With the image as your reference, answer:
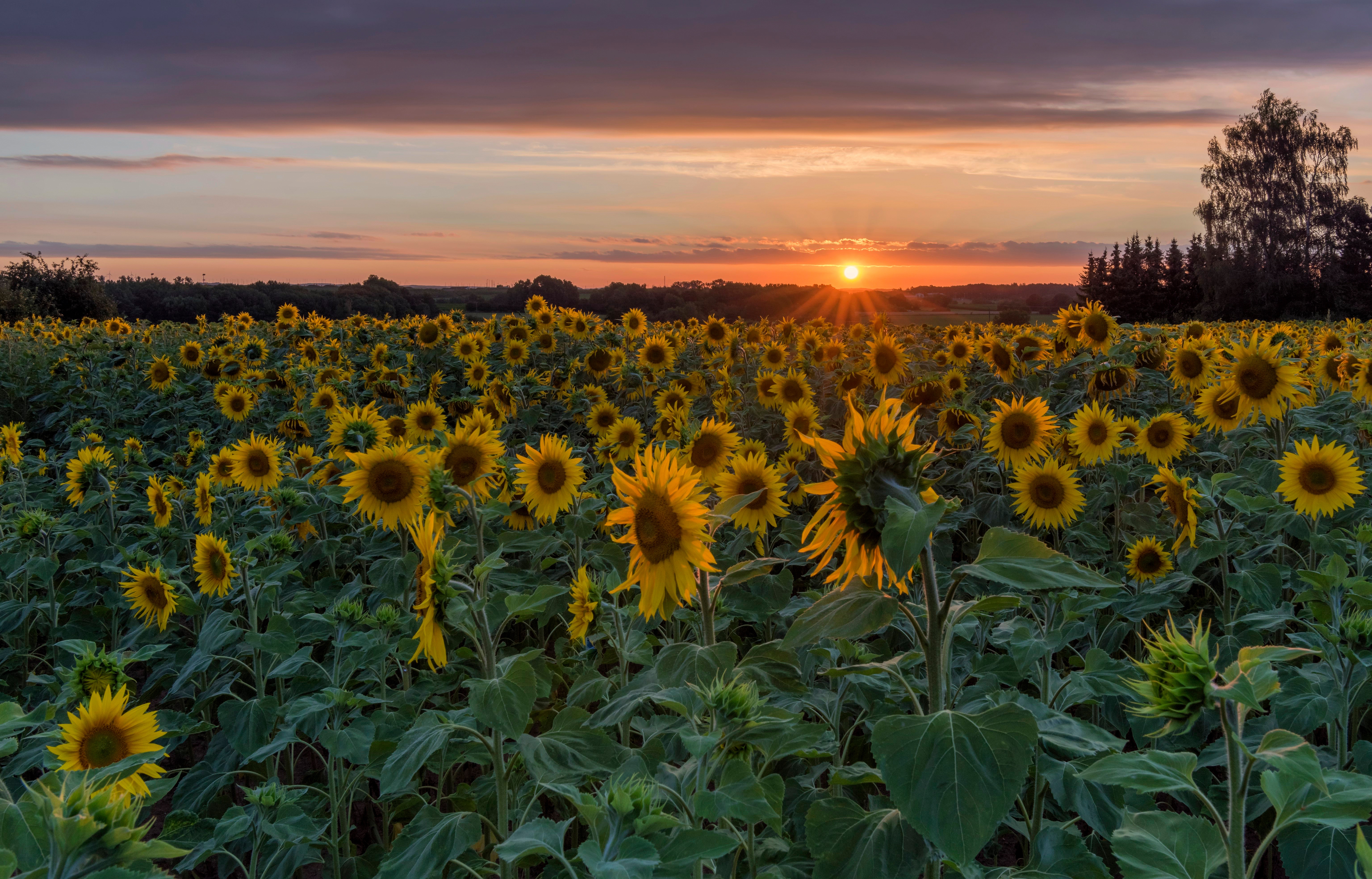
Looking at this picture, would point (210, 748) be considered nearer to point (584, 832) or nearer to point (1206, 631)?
point (584, 832)

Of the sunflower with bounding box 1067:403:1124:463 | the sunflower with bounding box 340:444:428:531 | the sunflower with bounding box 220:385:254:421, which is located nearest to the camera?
the sunflower with bounding box 340:444:428:531

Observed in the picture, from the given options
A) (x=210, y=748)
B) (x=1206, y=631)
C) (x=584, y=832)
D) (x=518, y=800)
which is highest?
(x=1206, y=631)

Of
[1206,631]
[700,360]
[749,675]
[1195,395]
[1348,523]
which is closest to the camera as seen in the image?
[1206,631]

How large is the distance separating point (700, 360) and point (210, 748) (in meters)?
7.41

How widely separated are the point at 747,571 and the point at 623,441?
4121 millimetres

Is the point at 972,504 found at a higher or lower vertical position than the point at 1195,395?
lower

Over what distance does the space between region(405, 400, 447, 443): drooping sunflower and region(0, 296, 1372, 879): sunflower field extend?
0.07 meters

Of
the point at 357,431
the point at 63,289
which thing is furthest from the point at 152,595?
the point at 63,289

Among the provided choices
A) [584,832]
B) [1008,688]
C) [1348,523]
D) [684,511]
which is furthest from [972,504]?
[684,511]

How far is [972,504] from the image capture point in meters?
5.45

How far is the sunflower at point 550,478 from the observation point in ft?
14.7

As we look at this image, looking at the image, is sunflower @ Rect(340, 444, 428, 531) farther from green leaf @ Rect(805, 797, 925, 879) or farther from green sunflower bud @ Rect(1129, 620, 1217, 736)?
green sunflower bud @ Rect(1129, 620, 1217, 736)

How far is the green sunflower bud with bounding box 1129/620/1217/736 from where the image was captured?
136 centimetres

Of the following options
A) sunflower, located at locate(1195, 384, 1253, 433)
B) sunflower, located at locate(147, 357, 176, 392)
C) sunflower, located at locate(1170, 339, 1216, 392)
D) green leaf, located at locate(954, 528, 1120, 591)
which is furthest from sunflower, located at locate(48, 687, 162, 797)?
sunflower, located at locate(147, 357, 176, 392)
